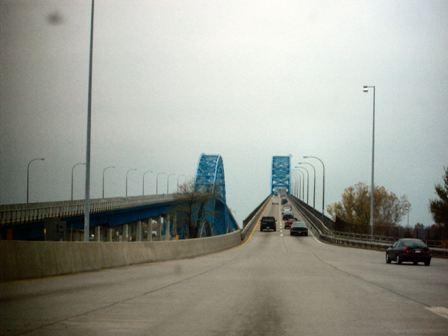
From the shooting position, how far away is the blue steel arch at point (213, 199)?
113 metres

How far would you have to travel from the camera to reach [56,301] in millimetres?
13766

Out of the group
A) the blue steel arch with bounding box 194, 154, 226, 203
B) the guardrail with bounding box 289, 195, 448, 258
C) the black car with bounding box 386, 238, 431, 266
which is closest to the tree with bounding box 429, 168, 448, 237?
the guardrail with bounding box 289, 195, 448, 258

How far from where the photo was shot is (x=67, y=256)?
21.4 m

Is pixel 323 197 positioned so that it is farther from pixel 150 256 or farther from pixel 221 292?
pixel 221 292

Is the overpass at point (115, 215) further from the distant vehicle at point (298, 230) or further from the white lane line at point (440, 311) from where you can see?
the white lane line at point (440, 311)

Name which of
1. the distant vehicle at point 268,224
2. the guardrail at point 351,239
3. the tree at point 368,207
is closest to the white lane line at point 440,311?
the guardrail at point 351,239

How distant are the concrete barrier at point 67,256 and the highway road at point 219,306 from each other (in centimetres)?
44

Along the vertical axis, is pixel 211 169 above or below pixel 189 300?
above

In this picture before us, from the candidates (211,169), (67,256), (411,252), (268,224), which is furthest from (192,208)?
(67,256)

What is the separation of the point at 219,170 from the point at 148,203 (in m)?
65.1

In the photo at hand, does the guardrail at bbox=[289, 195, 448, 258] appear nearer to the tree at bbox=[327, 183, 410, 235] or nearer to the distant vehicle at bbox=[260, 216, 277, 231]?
the distant vehicle at bbox=[260, 216, 277, 231]

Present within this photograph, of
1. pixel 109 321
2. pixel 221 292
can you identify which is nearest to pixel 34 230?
pixel 221 292

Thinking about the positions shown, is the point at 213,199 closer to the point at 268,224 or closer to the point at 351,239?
the point at 268,224

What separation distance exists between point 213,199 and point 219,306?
332ft
